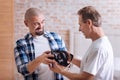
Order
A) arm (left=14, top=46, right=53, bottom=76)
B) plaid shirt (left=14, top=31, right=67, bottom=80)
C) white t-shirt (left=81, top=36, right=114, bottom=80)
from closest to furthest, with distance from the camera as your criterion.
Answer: white t-shirt (left=81, top=36, right=114, bottom=80), arm (left=14, top=46, right=53, bottom=76), plaid shirt (left=14, top=31, right=67, bottom=80)

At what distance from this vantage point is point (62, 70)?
211 cm

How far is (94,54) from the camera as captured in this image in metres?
1.93

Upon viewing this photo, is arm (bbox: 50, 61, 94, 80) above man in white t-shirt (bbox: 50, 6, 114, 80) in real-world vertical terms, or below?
below

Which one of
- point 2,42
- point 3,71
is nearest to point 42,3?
point 2,42

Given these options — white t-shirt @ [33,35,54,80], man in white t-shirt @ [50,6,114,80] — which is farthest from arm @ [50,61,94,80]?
white t-shirt @ [33,35,54,80]

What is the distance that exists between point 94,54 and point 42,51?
2.25ft

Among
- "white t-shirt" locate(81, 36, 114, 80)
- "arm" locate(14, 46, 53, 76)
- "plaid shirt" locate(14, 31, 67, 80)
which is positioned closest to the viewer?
"white t-shirt" locate(81, 36, 114, 80)

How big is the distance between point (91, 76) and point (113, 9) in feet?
8.07

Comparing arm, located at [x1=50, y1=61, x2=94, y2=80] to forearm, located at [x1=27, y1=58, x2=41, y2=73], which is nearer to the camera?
arm, located at [x1=50, y1=61, x2=94, y2=80]

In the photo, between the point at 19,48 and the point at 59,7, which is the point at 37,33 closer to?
the point at 19,48

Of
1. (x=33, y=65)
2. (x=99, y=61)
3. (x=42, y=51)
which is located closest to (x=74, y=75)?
(x=99, y=61)

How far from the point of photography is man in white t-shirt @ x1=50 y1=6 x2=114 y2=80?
1929 millimetres

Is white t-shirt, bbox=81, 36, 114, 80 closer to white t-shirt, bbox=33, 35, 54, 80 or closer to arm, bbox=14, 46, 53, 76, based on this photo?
arm, bbox=14, 46, 53, 76

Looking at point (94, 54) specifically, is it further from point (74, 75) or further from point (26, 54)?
point (26, 54)
